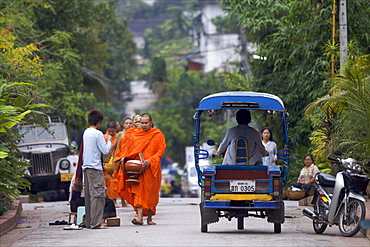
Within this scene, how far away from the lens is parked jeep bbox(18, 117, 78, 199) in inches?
869

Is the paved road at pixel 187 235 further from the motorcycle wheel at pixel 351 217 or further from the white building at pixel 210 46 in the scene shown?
the white building at pixel 210 46

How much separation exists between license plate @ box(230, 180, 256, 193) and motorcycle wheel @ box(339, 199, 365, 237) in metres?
1.35

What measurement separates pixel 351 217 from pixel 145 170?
3882mm

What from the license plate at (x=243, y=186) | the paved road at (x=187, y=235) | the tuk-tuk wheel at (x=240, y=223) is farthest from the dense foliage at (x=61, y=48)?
the license plate at (x=243, y=186)

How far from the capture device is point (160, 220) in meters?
13.6

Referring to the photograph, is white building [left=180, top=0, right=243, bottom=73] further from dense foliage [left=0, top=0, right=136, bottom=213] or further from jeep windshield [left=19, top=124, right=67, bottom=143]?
jeep windshield [left=19, top=124, right=67, bottom=143]

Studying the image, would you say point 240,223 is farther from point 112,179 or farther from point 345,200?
point 112,179

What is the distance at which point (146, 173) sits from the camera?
41.0ft

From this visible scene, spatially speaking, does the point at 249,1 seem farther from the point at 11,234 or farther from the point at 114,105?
the point at 114,105

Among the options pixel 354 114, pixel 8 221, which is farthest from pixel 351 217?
pixel 8 221

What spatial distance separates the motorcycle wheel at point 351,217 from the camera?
9.73m

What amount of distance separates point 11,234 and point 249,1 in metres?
15.9

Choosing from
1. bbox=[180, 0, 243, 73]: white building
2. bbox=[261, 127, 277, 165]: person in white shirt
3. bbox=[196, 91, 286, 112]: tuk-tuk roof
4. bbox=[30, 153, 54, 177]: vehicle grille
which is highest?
bbox=[180, 0, 243, 73]: white building

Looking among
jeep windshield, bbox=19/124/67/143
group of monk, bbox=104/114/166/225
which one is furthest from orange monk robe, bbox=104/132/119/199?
jeep windshield, bbox=19/124/67/143
